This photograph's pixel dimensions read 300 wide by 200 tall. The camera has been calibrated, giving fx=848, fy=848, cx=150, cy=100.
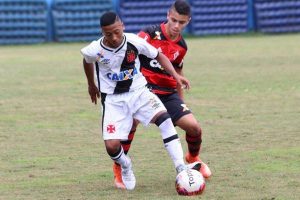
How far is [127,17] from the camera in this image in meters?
29.7

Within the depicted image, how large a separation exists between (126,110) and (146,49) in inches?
22.0

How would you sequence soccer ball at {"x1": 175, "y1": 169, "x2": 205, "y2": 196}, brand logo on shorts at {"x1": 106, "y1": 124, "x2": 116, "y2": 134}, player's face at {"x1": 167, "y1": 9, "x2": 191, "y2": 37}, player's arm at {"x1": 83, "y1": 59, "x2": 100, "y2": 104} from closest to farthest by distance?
soccer ball at {"x1": 175, "y1": 169, "x2": 205, "y2": 196} < brand logo on shorts at {"x1": 106, "y1": 124, "x2": 116, "y2": 134} < player's arm at {"x1": 83, "y1": 59, "x2": 100, "y2": 104} < player's face at {"x1": 167, "y1": 9, "x2": 191, "y2": 37}

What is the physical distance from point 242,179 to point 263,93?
23.1ft

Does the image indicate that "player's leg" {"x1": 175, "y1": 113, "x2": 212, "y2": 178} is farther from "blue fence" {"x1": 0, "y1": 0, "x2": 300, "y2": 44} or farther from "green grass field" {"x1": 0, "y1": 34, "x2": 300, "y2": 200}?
"blue fence" {"x1": 0, "y1": 0, "x2": 300, "y2": 44}

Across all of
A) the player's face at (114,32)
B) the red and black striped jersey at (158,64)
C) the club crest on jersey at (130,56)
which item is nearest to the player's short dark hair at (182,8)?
the red and black striped jersey at (158,64)

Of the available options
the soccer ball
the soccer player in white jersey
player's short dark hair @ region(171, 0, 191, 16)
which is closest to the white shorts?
the soccer player in white jersey

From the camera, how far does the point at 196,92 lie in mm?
14797

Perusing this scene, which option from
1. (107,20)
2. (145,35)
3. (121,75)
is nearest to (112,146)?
(121,75)

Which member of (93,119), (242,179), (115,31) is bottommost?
(93,119)

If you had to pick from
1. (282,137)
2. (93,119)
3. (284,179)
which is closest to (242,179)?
(284,179)

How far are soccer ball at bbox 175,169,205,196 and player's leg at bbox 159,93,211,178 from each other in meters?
0.60

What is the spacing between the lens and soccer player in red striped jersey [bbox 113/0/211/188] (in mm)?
7824

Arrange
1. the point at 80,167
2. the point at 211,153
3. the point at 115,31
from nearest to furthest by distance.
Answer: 1. the point at 115,31
2. the point at 80,167
3. the point at 211,153

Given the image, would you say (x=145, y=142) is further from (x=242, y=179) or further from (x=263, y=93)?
(x=263, y=93)
